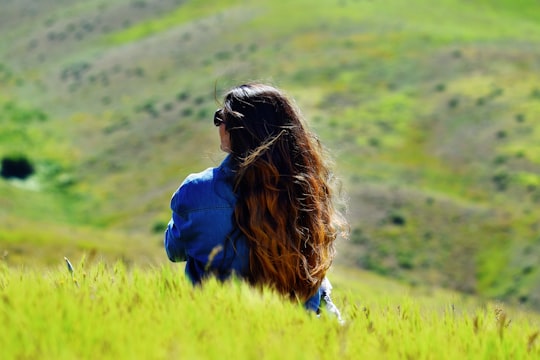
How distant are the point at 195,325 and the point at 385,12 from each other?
312 ft

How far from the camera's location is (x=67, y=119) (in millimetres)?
77250

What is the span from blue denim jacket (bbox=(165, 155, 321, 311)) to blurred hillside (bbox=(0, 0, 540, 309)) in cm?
2492

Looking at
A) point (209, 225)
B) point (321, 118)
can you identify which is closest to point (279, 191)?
point (209, 225)

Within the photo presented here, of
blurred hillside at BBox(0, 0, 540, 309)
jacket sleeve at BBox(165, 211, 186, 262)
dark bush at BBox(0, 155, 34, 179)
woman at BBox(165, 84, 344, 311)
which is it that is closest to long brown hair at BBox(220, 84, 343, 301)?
woman at BBox(165, 84, 344, 311)

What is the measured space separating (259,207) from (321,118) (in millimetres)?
62640

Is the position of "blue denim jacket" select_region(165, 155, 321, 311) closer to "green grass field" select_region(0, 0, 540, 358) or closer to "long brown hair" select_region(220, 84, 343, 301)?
"long brown hair" select_region(220, 84, 343, 301)

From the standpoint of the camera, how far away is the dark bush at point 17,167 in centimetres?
6588

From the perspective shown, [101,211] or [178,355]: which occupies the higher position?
[178,355]

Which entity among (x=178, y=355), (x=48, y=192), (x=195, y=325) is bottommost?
(x=48, y=192)

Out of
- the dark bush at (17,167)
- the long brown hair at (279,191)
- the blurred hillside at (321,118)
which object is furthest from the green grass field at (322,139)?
the dark bush at (17,167)

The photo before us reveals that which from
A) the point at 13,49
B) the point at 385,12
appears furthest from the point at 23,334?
the point at 13,49

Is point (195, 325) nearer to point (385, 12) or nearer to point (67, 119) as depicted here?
point (67, 119)

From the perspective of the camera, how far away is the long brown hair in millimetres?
5270

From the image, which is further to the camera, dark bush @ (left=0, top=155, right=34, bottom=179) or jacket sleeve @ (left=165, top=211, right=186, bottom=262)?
dark bush @ (left=0, top=155, right=34, bottom=179)
